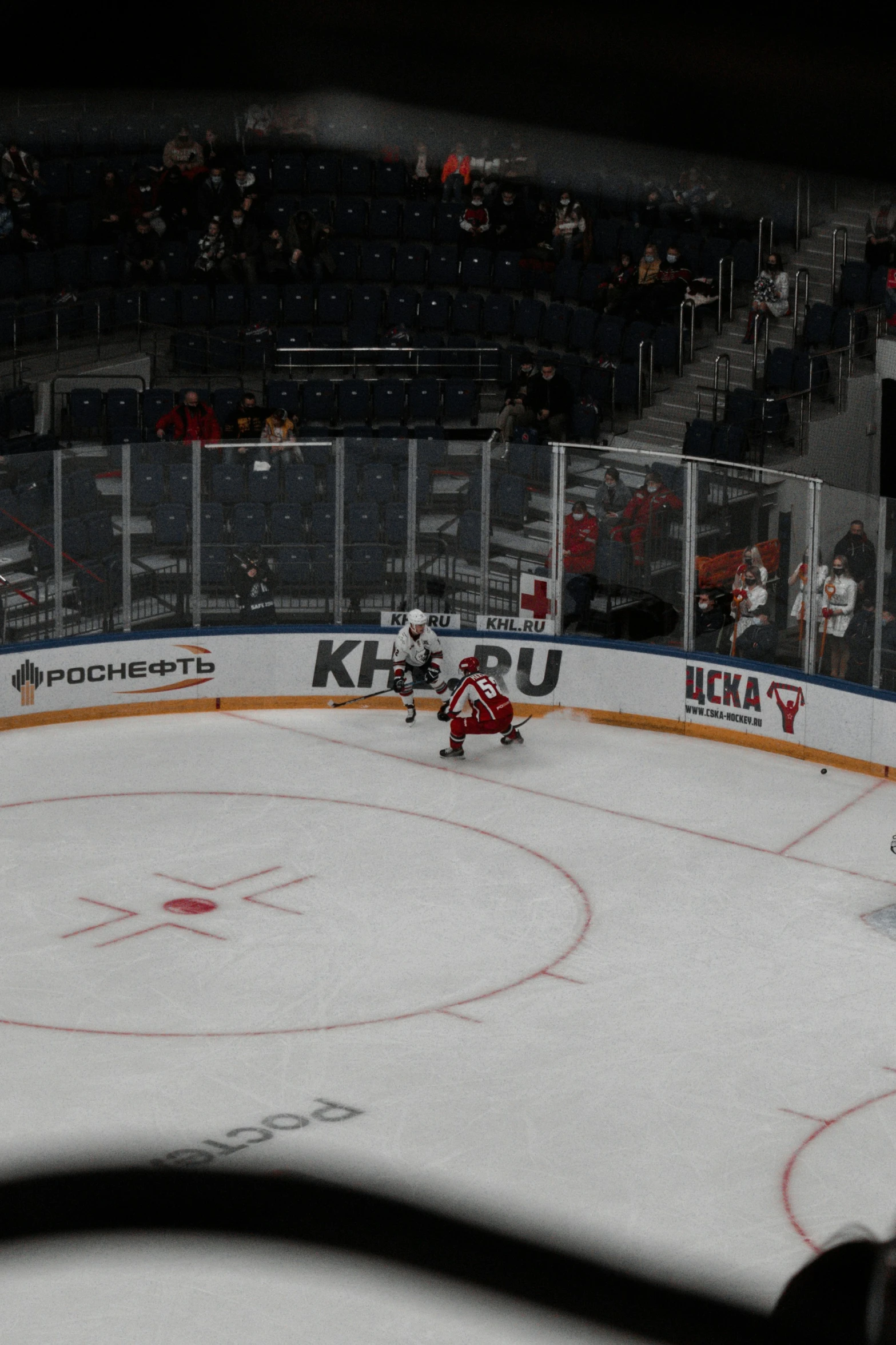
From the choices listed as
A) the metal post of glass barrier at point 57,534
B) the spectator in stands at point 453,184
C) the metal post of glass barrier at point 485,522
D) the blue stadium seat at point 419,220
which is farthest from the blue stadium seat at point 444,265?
the metal post of glass barrier at point 57,534

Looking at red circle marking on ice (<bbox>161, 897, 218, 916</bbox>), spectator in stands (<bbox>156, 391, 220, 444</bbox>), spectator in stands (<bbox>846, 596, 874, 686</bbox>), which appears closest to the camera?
red circle marking on ice (<bbox>161, 897, 218, 916</bbox>)

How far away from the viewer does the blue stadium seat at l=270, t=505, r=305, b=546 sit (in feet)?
62.3

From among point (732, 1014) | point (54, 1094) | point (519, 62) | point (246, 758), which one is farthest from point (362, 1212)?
point (246, 758)

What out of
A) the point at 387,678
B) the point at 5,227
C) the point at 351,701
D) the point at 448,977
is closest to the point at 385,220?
the point at 5,227

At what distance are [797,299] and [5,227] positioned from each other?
405 inches

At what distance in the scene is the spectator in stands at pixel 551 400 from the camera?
2170 centimetres

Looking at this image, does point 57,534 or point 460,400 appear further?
point 460,400

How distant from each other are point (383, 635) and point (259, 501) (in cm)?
195

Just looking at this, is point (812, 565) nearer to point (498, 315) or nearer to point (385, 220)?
point (498, 315)

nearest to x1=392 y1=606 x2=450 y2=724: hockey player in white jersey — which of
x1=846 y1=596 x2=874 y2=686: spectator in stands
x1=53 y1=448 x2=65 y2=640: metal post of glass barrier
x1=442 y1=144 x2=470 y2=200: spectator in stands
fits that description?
x1=53 y1=448 x2=65 y2=640: metal post of glass barrier

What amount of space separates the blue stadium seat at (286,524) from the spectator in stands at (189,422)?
96.3 inches

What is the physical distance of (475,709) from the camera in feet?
58.4

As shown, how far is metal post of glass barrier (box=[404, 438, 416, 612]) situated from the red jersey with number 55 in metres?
1.86

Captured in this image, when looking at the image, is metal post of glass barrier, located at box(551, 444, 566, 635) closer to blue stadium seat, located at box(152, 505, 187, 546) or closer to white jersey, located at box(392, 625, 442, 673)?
white jersey, located at box(392, 625, 442, 673)
